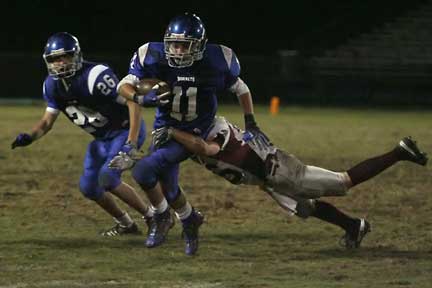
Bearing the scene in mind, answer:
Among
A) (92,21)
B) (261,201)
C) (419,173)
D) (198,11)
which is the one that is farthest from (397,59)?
(261,201)

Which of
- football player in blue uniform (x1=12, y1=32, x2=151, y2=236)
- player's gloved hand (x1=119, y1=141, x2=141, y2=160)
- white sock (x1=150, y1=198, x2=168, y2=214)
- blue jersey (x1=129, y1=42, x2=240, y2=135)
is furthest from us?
white sock (x1=150, y1=198, x2=168, y2=214)

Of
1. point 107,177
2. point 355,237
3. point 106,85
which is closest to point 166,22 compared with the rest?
point 106,85

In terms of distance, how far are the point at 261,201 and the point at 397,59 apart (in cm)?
1995

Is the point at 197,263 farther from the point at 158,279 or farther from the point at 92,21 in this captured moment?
the point at 92,21

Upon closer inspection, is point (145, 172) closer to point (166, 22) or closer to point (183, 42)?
point (183, 42)

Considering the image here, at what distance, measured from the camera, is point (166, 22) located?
29.3 metres

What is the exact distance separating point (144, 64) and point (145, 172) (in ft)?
2.20

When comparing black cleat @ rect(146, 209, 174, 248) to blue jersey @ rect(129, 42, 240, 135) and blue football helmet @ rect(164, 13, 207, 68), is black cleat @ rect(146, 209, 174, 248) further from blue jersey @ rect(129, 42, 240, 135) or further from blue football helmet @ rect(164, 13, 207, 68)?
blue football helmet @ rect(164, 13, 207, 68)

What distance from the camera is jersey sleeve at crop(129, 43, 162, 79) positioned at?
6289 millimetres

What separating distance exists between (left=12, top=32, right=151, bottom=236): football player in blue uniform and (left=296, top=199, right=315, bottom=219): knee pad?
3.72ft

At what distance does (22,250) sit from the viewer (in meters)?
6.39

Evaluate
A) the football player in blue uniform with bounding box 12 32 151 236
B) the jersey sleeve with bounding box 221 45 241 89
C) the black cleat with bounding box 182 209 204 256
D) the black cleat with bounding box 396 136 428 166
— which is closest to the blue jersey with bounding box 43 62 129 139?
the football player in blue uniform with bounding box 12 32 151 236

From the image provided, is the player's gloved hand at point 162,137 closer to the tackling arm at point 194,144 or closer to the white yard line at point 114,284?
the tackling arm at point 194,144

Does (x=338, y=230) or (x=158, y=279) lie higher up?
(x=158, y=279)
